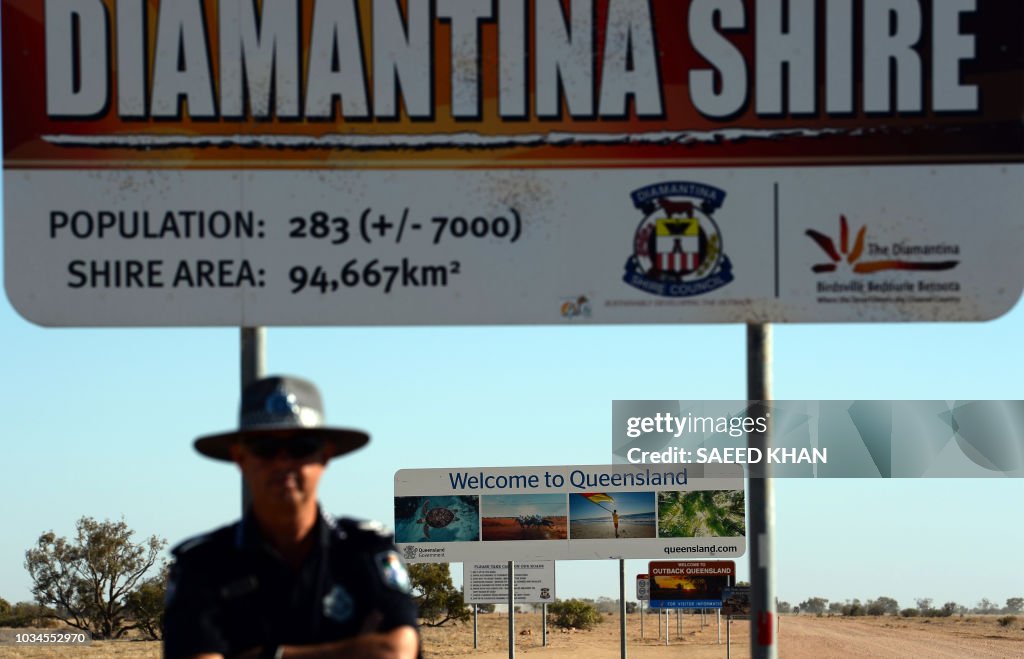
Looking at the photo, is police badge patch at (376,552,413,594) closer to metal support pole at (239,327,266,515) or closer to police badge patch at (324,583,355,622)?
police badge patch at (324,583,355,622)

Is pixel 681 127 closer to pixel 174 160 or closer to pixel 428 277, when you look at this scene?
pixel 428 277

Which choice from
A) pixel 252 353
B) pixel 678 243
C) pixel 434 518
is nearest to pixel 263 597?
pixel 252 353

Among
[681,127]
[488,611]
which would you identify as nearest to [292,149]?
[681,127]

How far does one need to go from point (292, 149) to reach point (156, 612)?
4173cm

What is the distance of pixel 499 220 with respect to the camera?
23.5ft

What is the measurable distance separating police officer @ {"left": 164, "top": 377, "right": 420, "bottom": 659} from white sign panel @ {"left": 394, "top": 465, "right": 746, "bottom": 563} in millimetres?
19501

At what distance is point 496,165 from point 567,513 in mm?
17548

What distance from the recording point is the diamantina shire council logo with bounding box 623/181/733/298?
7156mm

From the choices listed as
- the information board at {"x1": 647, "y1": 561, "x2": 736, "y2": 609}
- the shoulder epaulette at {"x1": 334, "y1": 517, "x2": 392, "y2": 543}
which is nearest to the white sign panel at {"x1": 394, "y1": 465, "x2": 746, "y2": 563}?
the information board at {"x1": 647, "y1": 561, "x2": 736, "y2": 609}

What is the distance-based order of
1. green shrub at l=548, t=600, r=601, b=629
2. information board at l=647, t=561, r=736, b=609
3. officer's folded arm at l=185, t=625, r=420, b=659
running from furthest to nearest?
green shrub at l=548, t=600, r=601, b=629, information board at l=647, t=561, r=736, b=609, officer's folded arm at l=185, t=625, r=420, b=659

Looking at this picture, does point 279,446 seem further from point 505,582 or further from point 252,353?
point 505,582

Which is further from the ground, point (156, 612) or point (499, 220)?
point (499, 220)

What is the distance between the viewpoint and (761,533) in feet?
22.9

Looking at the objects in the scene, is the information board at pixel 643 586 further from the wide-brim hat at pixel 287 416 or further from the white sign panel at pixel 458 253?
the wide-brim hat at pixel 287 416
